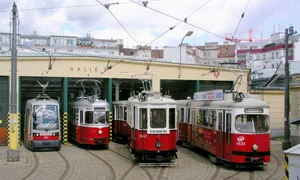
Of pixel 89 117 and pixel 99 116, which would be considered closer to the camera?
pixel 99 116

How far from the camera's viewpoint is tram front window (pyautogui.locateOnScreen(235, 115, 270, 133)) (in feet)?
47.5

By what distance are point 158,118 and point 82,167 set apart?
3.47 m

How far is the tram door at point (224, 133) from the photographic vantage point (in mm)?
14797

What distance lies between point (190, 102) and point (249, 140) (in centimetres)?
670

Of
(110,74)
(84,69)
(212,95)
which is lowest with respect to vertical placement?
(212,95)

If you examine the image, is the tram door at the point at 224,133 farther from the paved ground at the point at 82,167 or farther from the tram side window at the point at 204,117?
the tram side window at the point at 204,117

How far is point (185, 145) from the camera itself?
22.4m

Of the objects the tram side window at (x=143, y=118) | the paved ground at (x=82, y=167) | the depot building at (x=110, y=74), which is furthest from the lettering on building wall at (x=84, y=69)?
the tram side window at (x=143, y=118)

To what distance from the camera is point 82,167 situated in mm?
15336

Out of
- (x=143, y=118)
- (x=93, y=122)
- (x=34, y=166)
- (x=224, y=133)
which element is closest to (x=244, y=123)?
(x=224, y=133)

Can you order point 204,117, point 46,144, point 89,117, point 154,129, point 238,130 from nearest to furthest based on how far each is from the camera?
point 238,130 < point 154,129 < point 204,117 < point 46,144 < point 89,117

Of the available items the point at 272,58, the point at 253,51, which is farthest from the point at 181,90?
the point at 253,51

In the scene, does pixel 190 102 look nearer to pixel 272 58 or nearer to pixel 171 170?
pixel 171 170

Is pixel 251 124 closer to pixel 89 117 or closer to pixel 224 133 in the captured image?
pixel 224 133
